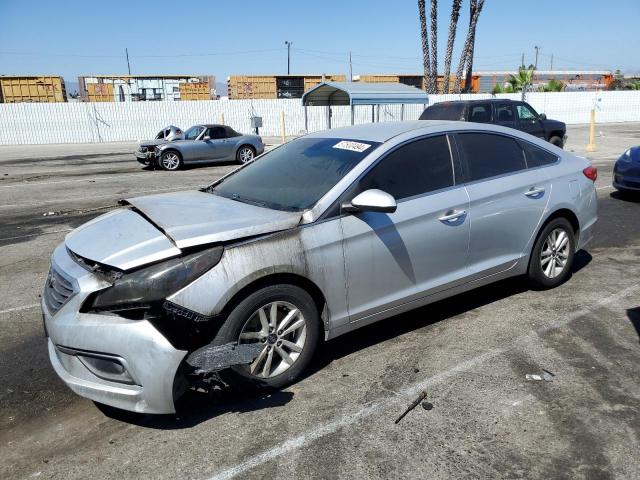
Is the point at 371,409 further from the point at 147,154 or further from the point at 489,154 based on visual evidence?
the point at 147,154

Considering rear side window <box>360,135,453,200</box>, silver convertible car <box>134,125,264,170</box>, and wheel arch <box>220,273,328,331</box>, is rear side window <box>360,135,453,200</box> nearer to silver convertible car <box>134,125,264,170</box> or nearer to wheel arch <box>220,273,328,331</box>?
wheel arch <box>220,273,328,331</box>

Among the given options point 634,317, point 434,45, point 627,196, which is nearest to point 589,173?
point 634,317

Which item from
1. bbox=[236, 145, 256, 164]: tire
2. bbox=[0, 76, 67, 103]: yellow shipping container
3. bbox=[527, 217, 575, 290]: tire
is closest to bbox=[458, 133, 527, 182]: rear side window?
bbox=[527, 217, 575, 290]: tire

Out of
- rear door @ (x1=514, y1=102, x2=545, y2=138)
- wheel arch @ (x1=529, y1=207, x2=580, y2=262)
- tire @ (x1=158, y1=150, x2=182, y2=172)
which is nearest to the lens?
wheel arch @ (x1=529, y1=207, x2=580, y2=262)

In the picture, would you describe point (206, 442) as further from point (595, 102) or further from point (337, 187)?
point (595, 102)

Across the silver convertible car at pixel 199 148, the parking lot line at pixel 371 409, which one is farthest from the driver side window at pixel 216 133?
the parking lot line at pixel 371 409

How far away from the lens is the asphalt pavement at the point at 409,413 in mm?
2805

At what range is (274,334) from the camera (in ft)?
11.0

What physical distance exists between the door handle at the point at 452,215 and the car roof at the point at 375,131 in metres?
0.71

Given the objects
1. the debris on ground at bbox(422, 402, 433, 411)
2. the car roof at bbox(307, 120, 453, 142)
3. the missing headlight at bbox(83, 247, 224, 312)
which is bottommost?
→ the debris on ground at bbox(422, 402, 433, 411)

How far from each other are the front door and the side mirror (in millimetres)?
138

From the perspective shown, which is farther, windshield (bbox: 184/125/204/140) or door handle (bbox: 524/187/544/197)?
windshield (bbox: 184/125/204/140)

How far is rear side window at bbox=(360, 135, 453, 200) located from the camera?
390 cm

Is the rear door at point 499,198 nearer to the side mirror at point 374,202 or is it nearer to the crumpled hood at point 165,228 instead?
the side mirror at point 374,202
